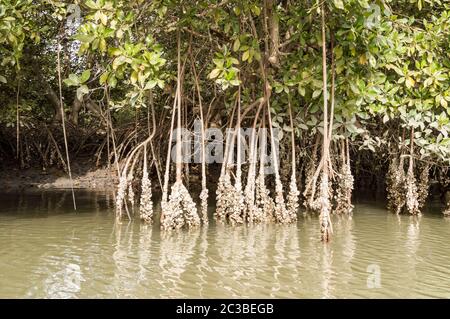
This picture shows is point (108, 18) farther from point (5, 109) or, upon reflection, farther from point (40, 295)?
point (5, 109)

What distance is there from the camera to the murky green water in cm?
351

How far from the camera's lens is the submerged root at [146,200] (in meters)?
5.55

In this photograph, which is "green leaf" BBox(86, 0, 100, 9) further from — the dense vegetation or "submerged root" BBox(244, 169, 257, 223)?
"submerged root" BBox(244, 169, 257, 223)

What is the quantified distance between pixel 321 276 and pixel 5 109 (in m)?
6.33

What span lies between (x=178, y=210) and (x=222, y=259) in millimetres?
1221

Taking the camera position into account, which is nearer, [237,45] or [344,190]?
[237,45]

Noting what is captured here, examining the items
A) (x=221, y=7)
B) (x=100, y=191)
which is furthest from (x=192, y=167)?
(x=221, y=7)

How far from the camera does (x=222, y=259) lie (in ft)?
14.1

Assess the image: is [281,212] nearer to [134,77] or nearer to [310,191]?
[310,191]

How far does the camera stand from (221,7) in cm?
523

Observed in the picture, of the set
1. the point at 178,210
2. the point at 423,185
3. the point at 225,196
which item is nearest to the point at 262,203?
the point at 225,196

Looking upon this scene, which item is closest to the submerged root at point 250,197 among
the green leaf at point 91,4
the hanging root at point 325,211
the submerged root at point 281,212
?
the submerged root at point 281,212

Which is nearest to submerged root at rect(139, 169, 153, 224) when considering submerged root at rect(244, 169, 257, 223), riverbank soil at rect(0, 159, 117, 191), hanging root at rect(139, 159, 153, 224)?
hanging root at rect(139, 159, 153, 224)

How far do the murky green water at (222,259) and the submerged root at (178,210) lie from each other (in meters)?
0.15
